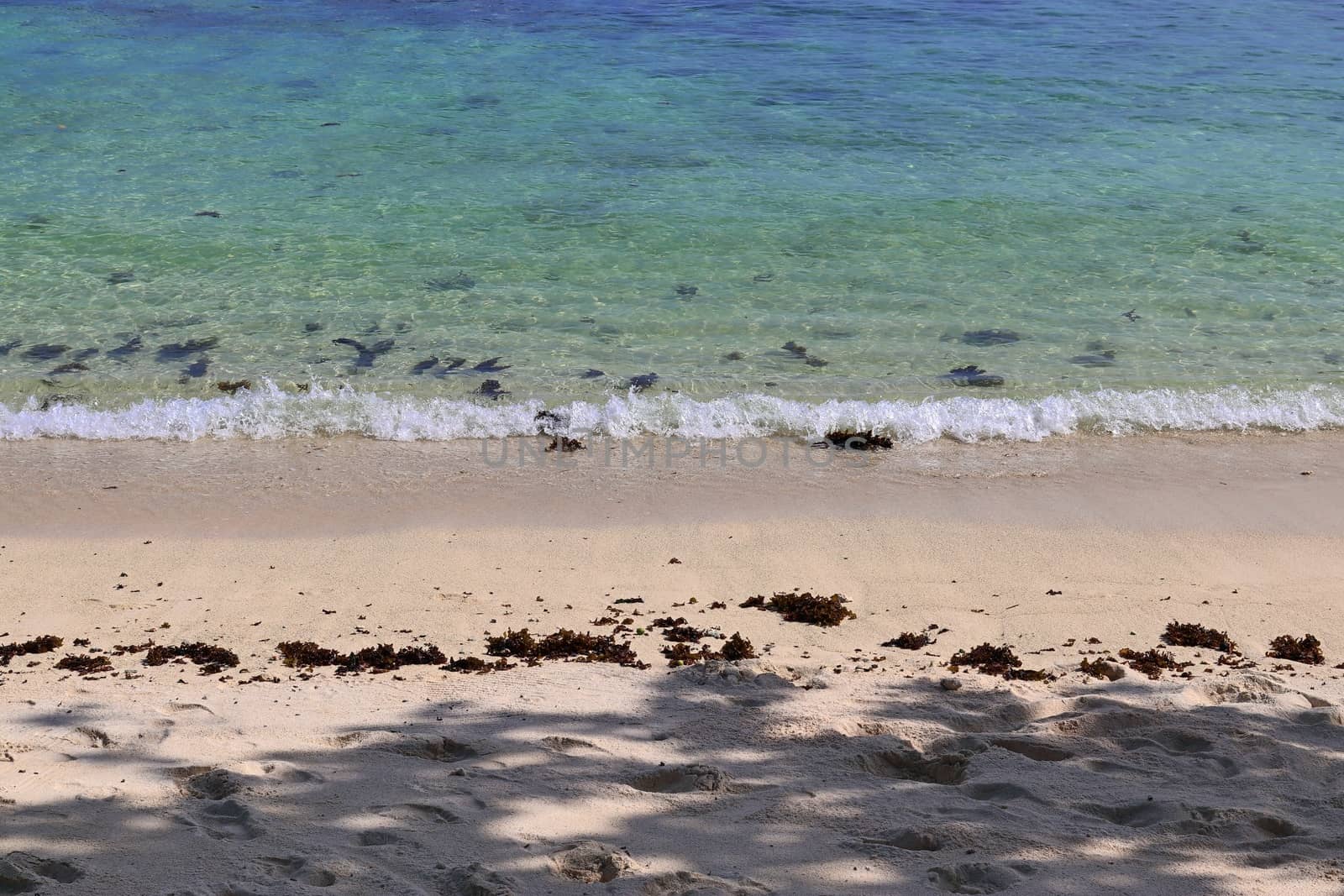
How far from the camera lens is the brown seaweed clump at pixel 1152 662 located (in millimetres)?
4941

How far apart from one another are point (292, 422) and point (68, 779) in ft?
15.9

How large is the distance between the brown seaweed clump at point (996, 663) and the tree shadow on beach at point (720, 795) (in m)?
0.22

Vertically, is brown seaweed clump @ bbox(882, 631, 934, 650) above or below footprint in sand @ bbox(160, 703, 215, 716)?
below

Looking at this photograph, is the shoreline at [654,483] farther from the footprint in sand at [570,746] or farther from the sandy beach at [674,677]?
the footprint in sand at [570,746]

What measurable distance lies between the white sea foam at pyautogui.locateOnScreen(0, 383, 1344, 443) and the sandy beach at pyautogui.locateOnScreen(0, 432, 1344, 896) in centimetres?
24

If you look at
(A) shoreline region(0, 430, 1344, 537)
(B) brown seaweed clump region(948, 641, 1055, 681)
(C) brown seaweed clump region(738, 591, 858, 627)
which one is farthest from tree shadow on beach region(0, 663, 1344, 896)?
(A) shoreline region(0, 430, 1344, 537)

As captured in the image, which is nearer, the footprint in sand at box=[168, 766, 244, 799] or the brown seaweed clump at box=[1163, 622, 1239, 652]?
the footprint in sand at box=[168, 766, 244, 799]

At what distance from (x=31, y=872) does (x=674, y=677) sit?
2.46 metres

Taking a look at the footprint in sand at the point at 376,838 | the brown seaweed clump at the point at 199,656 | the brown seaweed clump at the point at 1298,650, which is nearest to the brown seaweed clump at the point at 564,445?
the brown seaweed clump at the point at 199,656

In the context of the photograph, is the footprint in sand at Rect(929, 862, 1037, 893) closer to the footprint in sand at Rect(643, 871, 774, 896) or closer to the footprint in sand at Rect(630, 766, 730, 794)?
the footprint in sand at Rect(643, 871, 774, 896)

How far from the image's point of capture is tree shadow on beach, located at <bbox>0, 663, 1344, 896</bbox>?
3.14 metres

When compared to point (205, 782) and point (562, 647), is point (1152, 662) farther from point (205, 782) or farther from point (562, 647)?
point (205, 782)

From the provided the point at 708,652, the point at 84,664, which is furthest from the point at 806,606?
the point at 84,664

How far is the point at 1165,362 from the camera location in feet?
30.7
